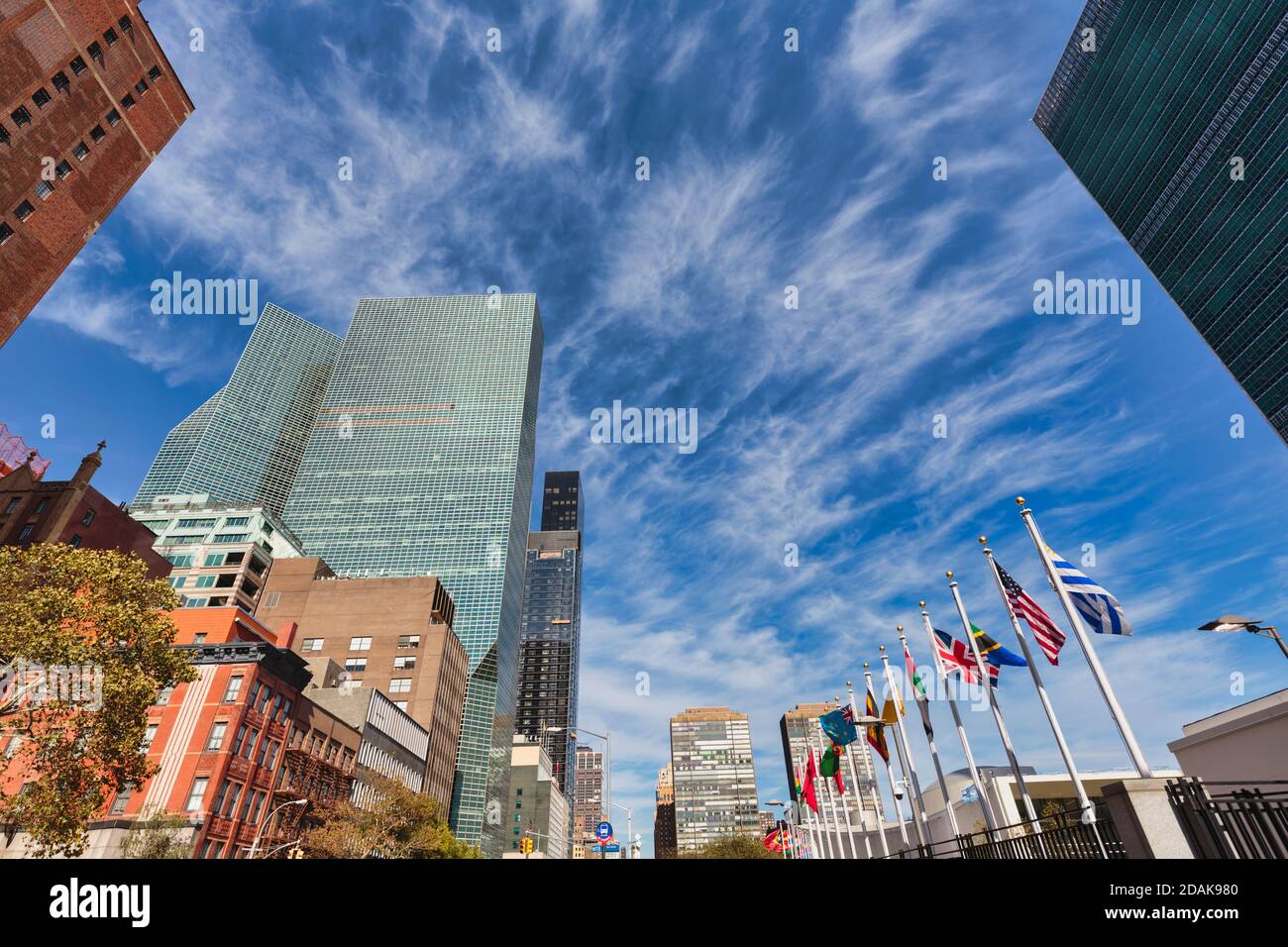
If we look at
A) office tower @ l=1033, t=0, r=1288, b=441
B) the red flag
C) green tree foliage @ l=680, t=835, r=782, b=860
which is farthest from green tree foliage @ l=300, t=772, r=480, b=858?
office tower @ l=1033, t=0, r=1288, b=441

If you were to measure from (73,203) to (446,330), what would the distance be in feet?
441

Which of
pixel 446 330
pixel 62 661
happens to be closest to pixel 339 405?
pixel 446 330

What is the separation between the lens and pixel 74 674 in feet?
90.5

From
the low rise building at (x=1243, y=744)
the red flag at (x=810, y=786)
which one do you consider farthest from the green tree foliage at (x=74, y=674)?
the low rise building at (x=1243, y=744)

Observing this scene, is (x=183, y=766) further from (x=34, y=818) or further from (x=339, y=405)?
(x=339, y=405)

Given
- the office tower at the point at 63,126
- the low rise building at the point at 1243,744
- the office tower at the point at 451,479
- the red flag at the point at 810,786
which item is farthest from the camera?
the office tower at the point at 451,479

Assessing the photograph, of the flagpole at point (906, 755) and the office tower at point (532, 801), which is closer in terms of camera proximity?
the flagpole at point (906, 755)

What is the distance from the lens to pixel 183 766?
147 feet

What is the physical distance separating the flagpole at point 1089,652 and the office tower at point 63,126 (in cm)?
7533

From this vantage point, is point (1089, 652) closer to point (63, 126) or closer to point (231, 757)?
point (231, 757)

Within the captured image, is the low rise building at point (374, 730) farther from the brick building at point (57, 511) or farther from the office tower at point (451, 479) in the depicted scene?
the office tower at point (451, 479)

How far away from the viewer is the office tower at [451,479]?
13888cm

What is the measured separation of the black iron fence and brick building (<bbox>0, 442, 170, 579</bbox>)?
8340 cm

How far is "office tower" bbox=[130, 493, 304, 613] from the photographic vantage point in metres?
106
